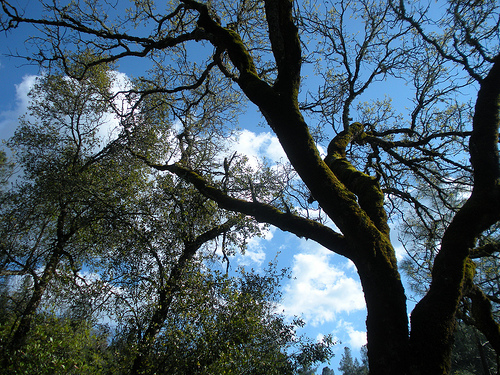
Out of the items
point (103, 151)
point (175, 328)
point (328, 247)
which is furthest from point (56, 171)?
point (328, 247)

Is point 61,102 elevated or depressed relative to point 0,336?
elevated

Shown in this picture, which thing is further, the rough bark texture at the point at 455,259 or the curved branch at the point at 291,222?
the curved branch at the point at 291,222

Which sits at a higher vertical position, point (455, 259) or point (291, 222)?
point (291, 222)

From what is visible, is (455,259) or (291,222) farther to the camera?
(291,222)

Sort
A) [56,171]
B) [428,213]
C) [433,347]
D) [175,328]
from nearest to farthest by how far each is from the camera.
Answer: [433,347]
[175,328]
[428,213]
[56,171]

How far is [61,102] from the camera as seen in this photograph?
10695mm

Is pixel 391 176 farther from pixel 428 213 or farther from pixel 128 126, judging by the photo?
pixel 128 126

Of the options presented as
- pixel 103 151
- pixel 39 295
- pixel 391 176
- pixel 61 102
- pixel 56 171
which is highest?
pixel 61 102

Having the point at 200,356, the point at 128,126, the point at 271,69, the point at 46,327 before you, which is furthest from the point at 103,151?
the point at 200,356

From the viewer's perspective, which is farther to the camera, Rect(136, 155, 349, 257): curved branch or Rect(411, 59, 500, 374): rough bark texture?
Rect(136, 155, 349, 257): curved branch

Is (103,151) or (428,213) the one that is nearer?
(428,213)

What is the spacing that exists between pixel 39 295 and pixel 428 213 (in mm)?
10369

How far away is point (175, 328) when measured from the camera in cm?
501

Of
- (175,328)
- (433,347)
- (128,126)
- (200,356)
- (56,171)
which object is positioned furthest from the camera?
(128,126)
